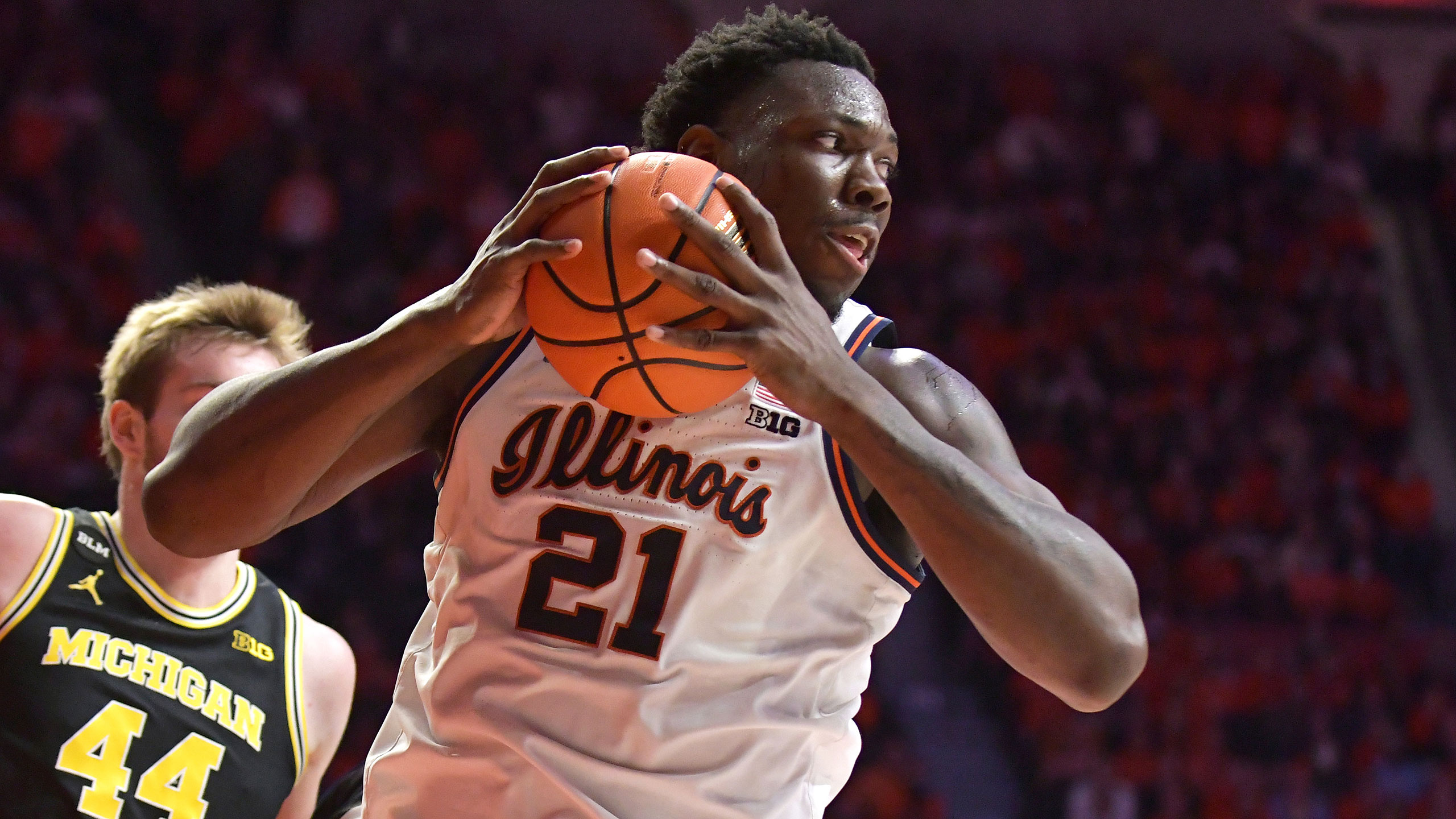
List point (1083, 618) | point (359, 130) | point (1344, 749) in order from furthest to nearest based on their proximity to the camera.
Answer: point (359, 130), point (1344, 749), point (1083, 618)

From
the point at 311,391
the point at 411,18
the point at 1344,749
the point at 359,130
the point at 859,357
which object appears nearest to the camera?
the point at 311,391

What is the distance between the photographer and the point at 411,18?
11695 millimetres

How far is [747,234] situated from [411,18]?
1050 centimetres

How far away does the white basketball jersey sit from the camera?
6.83 ft

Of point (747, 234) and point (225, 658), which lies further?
point (225, 658)

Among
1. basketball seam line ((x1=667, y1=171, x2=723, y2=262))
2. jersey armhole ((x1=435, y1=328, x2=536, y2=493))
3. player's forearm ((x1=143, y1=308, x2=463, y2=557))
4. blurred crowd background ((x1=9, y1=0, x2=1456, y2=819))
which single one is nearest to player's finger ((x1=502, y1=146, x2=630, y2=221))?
basketball seam line ((x1=667, y1=171, x2=723, y2=262))

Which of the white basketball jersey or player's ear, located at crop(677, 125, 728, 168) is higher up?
player's ear, located at crop(677, 125, 728, 168)

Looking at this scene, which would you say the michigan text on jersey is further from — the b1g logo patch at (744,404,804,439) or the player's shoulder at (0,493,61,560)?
the b1g logo patch at (744,404,804,439)

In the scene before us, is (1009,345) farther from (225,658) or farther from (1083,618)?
(1083,618)

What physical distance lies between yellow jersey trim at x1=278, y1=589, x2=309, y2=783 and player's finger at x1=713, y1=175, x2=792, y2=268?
81.2 inches

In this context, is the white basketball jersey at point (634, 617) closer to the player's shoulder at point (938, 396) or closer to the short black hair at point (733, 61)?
the player's shoulder at point (938, 396)

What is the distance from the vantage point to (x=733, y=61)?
255 cm

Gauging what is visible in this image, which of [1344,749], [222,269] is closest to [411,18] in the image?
[222,269]

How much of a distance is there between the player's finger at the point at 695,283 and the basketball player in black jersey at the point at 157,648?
1.81 m
